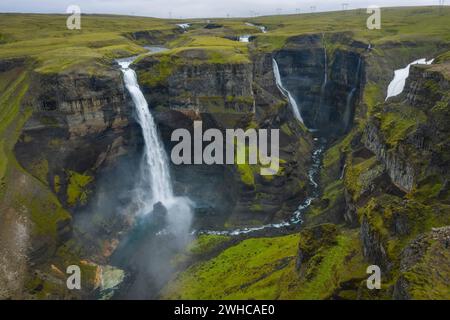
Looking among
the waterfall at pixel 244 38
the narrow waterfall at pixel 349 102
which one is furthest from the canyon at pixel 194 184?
the waterfall at pixel 244 38

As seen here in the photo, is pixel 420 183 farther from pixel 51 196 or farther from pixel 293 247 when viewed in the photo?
pixel 51 196

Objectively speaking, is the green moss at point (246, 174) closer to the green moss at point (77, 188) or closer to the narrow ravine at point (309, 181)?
the narrow ravine at point (309, 181)

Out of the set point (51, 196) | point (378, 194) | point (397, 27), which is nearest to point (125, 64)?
point (51, 196)

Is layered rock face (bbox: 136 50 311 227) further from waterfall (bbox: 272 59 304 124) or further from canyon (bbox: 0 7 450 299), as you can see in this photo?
waterfall (bbox: 272 59 304 124)

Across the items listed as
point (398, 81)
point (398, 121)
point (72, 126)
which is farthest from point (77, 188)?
point (398, 81)

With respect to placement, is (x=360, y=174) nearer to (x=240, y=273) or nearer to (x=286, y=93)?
(x=240, y=273)

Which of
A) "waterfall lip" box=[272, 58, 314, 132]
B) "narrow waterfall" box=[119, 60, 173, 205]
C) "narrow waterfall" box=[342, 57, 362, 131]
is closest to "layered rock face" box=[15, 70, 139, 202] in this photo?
"narrow waterfall" box=[119, 60, 173, 205]
